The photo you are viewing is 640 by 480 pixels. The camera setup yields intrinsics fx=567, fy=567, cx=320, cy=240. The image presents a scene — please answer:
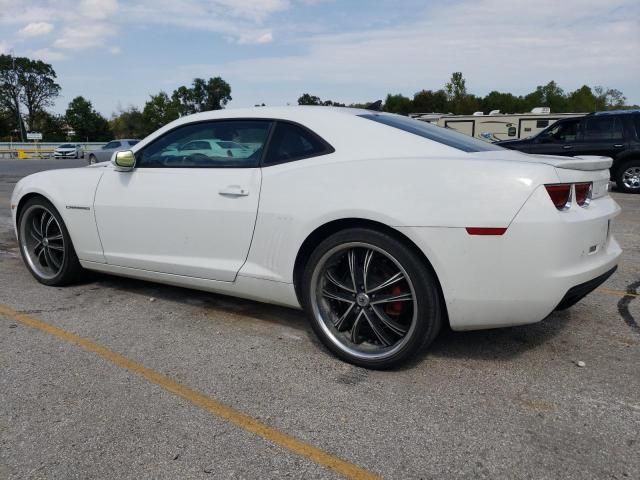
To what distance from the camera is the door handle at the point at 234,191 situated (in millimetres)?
3477

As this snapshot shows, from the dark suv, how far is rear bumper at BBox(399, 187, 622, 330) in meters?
10.2

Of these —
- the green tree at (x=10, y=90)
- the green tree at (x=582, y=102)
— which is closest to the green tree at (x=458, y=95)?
the green tree at (x=582, y=102)

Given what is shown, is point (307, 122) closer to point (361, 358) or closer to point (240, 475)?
point (361, 358)

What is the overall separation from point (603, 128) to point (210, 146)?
1073 centimetres

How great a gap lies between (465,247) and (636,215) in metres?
7.24

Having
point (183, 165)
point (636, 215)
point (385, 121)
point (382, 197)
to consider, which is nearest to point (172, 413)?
point (382, 197)

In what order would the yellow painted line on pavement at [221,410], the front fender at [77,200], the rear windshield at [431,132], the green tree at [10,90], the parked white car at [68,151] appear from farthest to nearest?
the green tree at [10,90], the parked white car at [68,151], the front fender at [77,200], the rear windshield at [431,132], the yellow painted line on pavement at [221,410]

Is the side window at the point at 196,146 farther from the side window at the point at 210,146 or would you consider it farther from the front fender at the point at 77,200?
the front fender at the point at 77,200

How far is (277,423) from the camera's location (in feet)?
8.43

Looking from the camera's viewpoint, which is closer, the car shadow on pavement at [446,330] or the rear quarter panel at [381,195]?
the rear quarter panel at [381,195]

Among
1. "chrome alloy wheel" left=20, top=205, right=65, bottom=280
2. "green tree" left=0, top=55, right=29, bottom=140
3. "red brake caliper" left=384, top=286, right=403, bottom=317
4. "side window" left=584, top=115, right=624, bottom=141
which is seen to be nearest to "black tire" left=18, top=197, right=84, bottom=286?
"chrome alloy wheel" left=20, top=205, right=65, bottom=280

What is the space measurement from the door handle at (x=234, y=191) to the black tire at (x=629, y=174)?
10759 mm

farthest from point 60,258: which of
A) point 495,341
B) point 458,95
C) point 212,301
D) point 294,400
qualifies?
point 458,95

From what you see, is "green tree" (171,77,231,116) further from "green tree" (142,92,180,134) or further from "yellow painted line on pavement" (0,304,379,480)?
"yellow painted line on pavement" (0,304,379,480)
